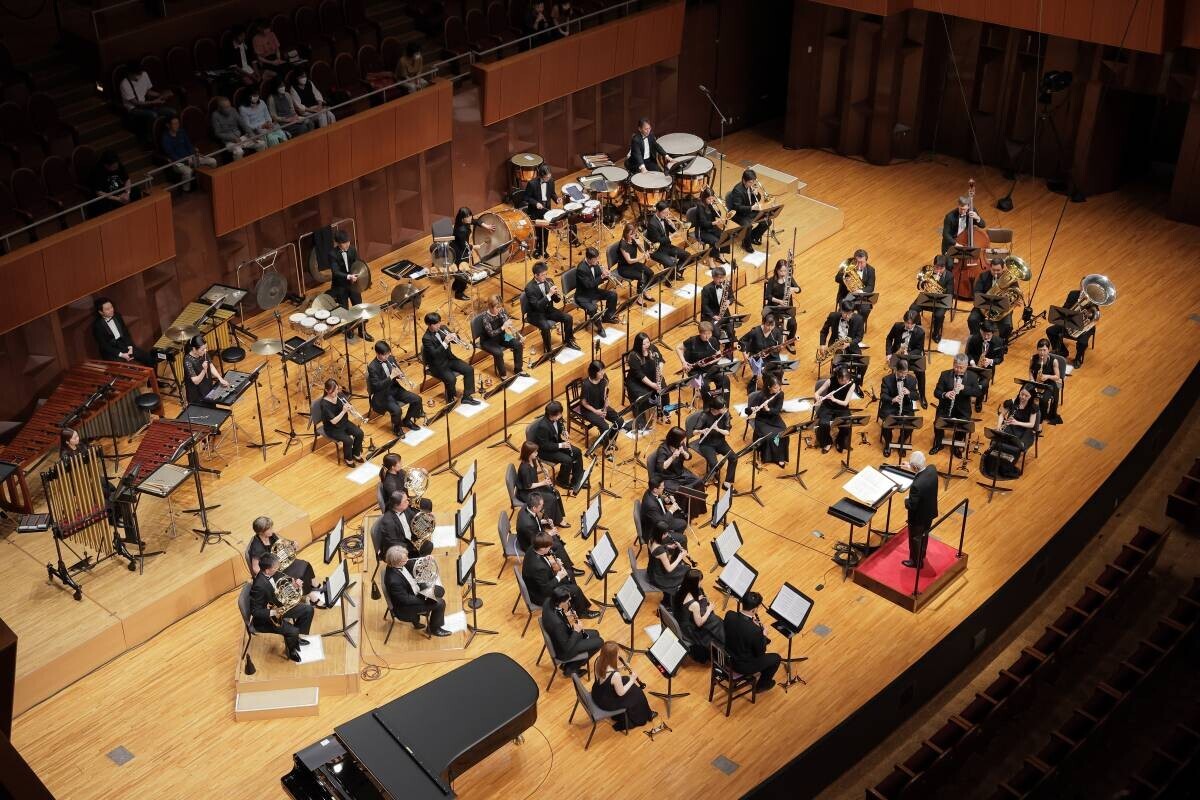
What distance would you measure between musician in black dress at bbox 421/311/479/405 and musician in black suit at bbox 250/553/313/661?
322 cm

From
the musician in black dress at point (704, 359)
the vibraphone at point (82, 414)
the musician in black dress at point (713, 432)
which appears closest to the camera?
the vibraphone at point (82, 414)

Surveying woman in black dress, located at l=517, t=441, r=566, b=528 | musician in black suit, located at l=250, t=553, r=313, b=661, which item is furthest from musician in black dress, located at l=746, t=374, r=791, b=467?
musician in black suit, located at l=250, t=553, r=313, b=661

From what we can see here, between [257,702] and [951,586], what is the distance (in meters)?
5.45

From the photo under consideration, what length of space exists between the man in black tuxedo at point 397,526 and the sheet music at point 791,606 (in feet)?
9.33

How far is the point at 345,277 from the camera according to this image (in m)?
13.6

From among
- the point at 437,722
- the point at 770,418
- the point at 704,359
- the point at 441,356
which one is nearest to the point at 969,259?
the point at 704,359

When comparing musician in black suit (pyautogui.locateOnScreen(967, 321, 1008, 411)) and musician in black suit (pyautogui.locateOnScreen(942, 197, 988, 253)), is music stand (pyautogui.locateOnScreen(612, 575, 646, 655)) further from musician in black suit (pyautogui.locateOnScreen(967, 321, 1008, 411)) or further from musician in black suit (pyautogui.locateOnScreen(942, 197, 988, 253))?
musician in black suit (pyautogui.locateOnScreen(942, 197, 988, 253))

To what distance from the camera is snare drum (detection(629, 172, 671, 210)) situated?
15.2 meters

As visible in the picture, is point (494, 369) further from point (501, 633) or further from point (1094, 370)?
point (1094, 370)

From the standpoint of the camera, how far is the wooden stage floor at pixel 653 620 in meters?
9.50

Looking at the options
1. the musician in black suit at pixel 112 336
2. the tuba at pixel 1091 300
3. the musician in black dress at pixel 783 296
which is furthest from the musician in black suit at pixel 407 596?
the tuba at pixel 1091 300

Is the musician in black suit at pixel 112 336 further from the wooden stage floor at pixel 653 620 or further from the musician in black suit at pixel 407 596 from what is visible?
the musician in black suit at pixel 407 596

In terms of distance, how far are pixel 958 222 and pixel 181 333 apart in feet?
26.2

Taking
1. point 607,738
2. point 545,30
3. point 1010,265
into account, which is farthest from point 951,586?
point 545,30
